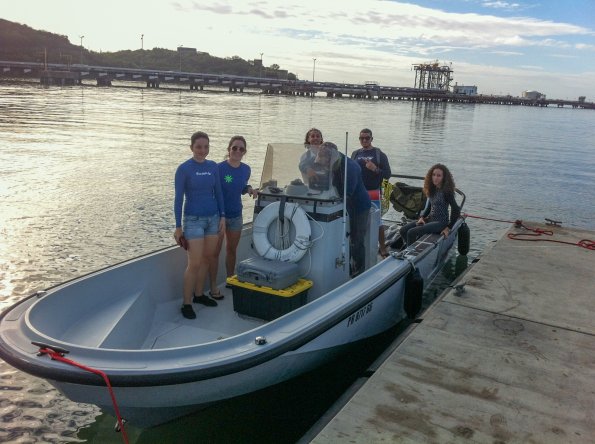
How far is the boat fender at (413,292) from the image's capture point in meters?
6.01

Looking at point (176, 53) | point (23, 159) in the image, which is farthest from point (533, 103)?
point (23, 159)

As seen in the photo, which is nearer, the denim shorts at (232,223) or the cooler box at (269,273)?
the cooler box at (269,273)

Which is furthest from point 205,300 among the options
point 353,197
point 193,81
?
point 193,81

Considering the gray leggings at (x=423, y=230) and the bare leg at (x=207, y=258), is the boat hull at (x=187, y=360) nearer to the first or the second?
the bare leg at (x=207, y=258)

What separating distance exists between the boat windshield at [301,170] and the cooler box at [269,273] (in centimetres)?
84

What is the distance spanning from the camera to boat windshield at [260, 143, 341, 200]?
5375 millimetres

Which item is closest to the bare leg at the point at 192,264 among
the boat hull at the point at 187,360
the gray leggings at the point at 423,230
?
the boat hull at the point at 187,360

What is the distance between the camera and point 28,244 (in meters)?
8.44

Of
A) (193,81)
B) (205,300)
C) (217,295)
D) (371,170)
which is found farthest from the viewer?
(193,81)

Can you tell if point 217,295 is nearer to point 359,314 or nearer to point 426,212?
point 359,314

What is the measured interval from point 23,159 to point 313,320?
14816 mm

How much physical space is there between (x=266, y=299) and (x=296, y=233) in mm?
760

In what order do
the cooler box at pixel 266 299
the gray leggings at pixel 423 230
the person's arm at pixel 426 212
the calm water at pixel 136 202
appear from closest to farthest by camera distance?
the calm water at pixel 136 202 < the cooler box at pixel 266 299 < the gray leggings at pixel 423 230 < the person's arm at pixel 426 212

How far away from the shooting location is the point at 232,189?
5.50 m
